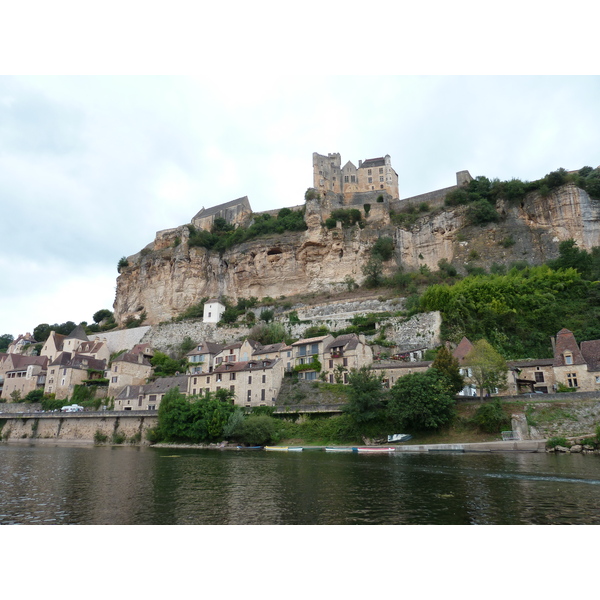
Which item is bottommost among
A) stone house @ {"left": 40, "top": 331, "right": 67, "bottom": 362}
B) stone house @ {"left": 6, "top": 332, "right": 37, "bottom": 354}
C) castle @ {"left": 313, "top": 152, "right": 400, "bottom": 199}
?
stone house @ {"left": 40, "top": 331, "right": 67, "bottom": 362}

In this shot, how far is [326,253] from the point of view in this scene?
6188 centimetres

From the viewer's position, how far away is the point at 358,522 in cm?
1093

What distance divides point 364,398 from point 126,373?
1161 inches

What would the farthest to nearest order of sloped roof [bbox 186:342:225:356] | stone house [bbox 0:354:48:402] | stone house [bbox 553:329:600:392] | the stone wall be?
1. stone house [bbox 0:354:48:402]
2. sloped roof [bbox 186:342:225:356]
3. the stone wall
4. stone house [bbox 553:329:600:392]

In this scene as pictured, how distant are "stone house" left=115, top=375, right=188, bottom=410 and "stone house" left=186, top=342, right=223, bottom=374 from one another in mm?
3211

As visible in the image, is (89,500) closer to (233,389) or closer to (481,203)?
(233,389)

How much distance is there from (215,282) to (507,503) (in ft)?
192

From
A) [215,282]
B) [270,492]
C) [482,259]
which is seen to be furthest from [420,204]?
[270,492]

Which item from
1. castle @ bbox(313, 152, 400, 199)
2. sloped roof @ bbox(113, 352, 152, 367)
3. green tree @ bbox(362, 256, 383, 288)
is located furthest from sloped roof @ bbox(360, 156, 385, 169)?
sloped roof @ bbox(113, 352, 152, 367)

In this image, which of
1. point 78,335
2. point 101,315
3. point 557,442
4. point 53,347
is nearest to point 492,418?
point 557,442

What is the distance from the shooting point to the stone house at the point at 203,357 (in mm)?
48719

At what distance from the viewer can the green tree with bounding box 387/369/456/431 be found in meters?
29.4

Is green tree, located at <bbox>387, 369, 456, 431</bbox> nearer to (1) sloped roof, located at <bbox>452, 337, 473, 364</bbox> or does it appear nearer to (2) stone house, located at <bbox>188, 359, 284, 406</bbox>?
(1) sloped roof, located at <bbox>452, 337, 473, 364</bbox>

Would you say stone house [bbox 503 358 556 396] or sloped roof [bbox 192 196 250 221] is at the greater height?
sloped roof [bbox 192 196 250 221]
